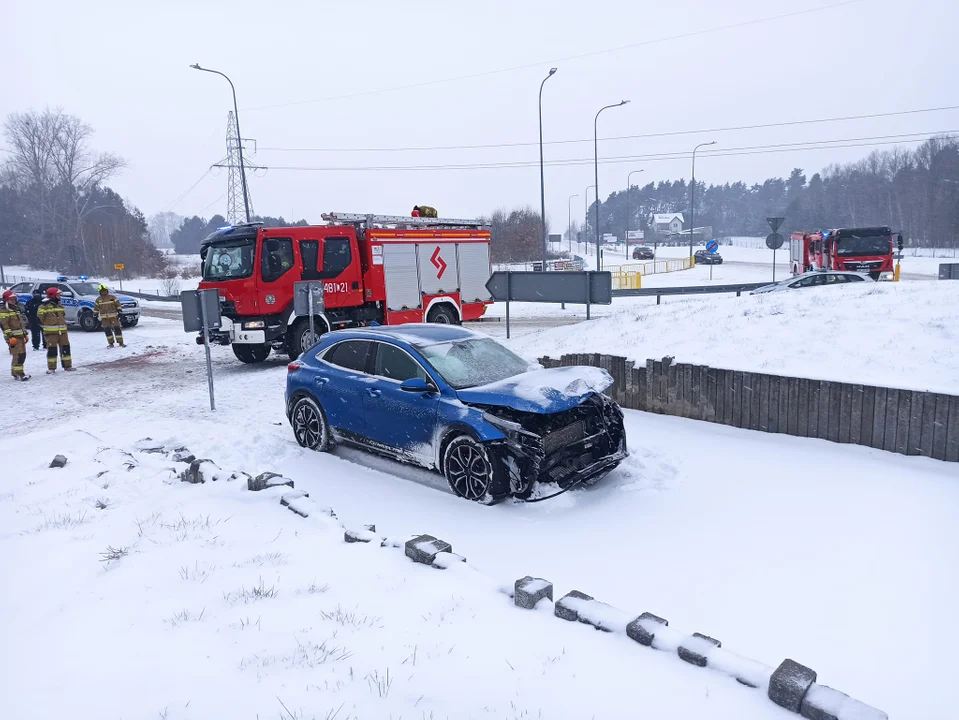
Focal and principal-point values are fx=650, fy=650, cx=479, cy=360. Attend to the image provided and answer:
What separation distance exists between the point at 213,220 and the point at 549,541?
455ft

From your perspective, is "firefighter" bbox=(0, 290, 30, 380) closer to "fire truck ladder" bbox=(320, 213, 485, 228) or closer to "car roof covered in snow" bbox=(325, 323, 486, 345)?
"fire truck ladder" bbox=(320, 213, 485, 228)

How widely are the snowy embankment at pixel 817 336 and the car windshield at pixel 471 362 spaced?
2.80m

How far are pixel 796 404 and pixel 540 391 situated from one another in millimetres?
3531

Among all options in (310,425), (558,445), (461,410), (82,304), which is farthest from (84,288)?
(558,445)

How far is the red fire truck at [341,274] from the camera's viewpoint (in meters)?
13.8

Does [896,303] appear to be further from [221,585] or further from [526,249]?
[526,249]

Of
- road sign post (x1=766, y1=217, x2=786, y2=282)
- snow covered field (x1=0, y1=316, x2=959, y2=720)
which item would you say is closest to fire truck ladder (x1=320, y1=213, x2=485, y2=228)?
snow covered field (x1=0, y1=316, x2=959, y2=720)

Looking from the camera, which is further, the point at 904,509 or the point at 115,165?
the point at 115,165

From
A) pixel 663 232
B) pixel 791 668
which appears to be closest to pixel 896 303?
pixel 791 668

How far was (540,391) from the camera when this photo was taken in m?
5.98

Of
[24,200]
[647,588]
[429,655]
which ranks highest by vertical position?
[24,200]

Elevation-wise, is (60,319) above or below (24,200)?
below

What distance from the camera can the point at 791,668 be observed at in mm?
3049

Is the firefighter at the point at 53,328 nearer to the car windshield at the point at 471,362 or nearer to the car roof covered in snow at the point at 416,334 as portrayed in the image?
the car roof covered in snow at the point at 416,334
